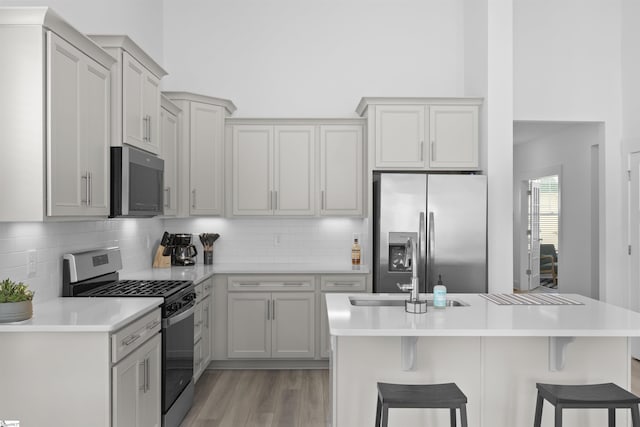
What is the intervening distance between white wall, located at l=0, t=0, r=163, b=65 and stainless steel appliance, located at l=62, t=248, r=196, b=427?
1.61m

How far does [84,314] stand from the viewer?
8.76ft

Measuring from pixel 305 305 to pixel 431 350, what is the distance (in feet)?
7.22

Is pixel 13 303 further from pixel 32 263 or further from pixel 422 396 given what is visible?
pixel 422 396

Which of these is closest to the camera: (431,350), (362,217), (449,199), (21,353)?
(21,353)

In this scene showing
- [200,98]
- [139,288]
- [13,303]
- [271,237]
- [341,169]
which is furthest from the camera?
[271,237]

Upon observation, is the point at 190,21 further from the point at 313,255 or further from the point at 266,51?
the point at 313,255

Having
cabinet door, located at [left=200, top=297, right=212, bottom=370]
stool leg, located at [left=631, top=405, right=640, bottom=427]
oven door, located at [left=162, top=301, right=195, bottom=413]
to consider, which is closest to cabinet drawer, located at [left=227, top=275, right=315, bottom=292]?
cabinet door, located at [left=200, top=297, right=212, bottom=370]

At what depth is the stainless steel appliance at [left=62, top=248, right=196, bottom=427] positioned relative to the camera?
3.24 m

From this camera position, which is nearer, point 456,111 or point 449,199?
point 449,199

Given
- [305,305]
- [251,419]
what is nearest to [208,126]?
[305,305]

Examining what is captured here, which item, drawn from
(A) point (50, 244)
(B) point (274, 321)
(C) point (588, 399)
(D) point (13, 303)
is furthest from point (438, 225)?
(D) point (13, 303)

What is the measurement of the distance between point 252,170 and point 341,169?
2.92 feet

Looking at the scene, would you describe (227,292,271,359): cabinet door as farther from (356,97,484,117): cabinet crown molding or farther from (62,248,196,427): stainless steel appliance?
(356,97,484,117): cabinet crown molding

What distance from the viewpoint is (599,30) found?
5.51 meters
